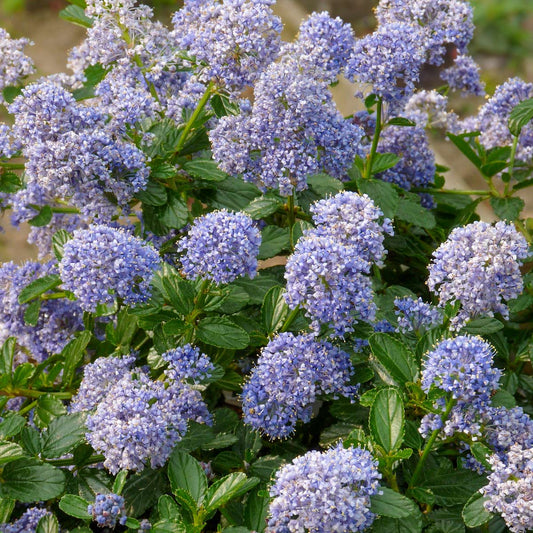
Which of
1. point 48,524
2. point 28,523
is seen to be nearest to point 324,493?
Answer: point 48,524

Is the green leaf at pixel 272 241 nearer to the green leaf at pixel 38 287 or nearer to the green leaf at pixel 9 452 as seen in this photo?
the green leaf at pixel 38 287

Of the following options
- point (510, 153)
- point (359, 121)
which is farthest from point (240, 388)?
point (510, 153)

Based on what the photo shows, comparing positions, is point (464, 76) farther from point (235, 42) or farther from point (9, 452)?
point (9, 452)

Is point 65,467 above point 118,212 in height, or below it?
below

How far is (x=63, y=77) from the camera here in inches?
134

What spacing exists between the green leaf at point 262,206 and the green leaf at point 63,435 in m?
0.84

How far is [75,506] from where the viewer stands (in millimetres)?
2129

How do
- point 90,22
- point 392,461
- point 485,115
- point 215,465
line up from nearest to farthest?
point 392,461 < point 215,465 < point 90,22 < point 485,115

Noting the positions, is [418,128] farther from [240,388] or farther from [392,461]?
[392,461]

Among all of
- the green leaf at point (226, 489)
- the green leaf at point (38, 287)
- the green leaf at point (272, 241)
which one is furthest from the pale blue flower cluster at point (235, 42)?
the green leaf at point (226, 489)

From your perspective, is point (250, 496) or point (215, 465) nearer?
point (250, 496)

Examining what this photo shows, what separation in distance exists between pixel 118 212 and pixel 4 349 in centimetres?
59

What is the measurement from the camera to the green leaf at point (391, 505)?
199cm

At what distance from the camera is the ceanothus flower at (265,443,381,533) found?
1.86 meters
